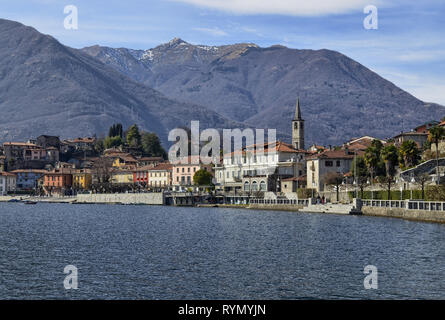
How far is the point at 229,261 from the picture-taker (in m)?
44.6

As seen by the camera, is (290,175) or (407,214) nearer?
(407,214)

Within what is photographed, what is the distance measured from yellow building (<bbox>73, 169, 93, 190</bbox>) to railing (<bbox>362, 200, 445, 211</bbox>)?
116478 mm

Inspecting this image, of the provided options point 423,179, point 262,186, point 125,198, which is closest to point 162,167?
point 125,198

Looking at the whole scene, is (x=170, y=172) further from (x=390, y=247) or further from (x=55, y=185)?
(x=390, y=247)

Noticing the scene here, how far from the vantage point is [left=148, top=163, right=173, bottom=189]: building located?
170625 mm

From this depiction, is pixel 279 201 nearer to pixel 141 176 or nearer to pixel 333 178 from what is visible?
pixel 333 178

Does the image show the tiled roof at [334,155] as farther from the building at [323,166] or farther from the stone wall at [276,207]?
the stone wall at [276,207]

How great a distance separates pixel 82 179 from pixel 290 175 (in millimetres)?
83585

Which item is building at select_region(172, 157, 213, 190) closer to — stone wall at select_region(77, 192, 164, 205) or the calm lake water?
stone wall at select_region(77, 192, 164, 205)

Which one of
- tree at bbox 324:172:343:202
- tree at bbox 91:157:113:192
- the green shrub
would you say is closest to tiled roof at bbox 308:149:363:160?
tree at bbox 324:172:343:202

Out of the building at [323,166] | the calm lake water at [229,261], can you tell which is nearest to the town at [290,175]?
the building at [323,166]

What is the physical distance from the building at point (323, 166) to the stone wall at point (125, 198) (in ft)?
127
